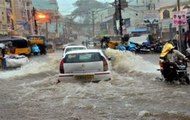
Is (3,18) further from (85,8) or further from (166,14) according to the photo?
(85,8)

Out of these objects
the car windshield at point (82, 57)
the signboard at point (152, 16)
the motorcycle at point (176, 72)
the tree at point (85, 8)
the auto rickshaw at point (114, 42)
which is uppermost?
the tree at point (85, 8)

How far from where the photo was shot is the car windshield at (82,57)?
1722 centimetres

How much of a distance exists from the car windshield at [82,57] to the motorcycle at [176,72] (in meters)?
2.31

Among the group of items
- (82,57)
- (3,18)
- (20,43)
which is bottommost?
(20,43)

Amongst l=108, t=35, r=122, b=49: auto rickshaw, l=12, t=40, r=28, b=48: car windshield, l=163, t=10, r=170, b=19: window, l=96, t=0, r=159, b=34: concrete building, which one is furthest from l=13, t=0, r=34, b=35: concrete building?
l=108, t=35, r=122, b=49: auto rickshaw

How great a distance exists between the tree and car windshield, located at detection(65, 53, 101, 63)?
5051 inches

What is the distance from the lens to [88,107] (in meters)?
12.4

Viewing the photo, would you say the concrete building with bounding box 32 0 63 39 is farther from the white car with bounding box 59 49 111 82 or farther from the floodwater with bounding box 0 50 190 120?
the floodwater with bounding box 0 50 190 120

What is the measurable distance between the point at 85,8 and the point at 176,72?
132 metres

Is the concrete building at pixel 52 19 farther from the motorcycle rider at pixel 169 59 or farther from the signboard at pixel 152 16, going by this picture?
the motorcycle rider at pixel 169 59

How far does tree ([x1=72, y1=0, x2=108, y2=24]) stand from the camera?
482ft

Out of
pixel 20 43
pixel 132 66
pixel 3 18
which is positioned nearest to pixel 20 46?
pixel 20 43

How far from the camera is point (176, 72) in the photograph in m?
16.8

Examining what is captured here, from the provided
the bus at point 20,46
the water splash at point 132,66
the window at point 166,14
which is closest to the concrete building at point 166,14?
the window at point 166,14
